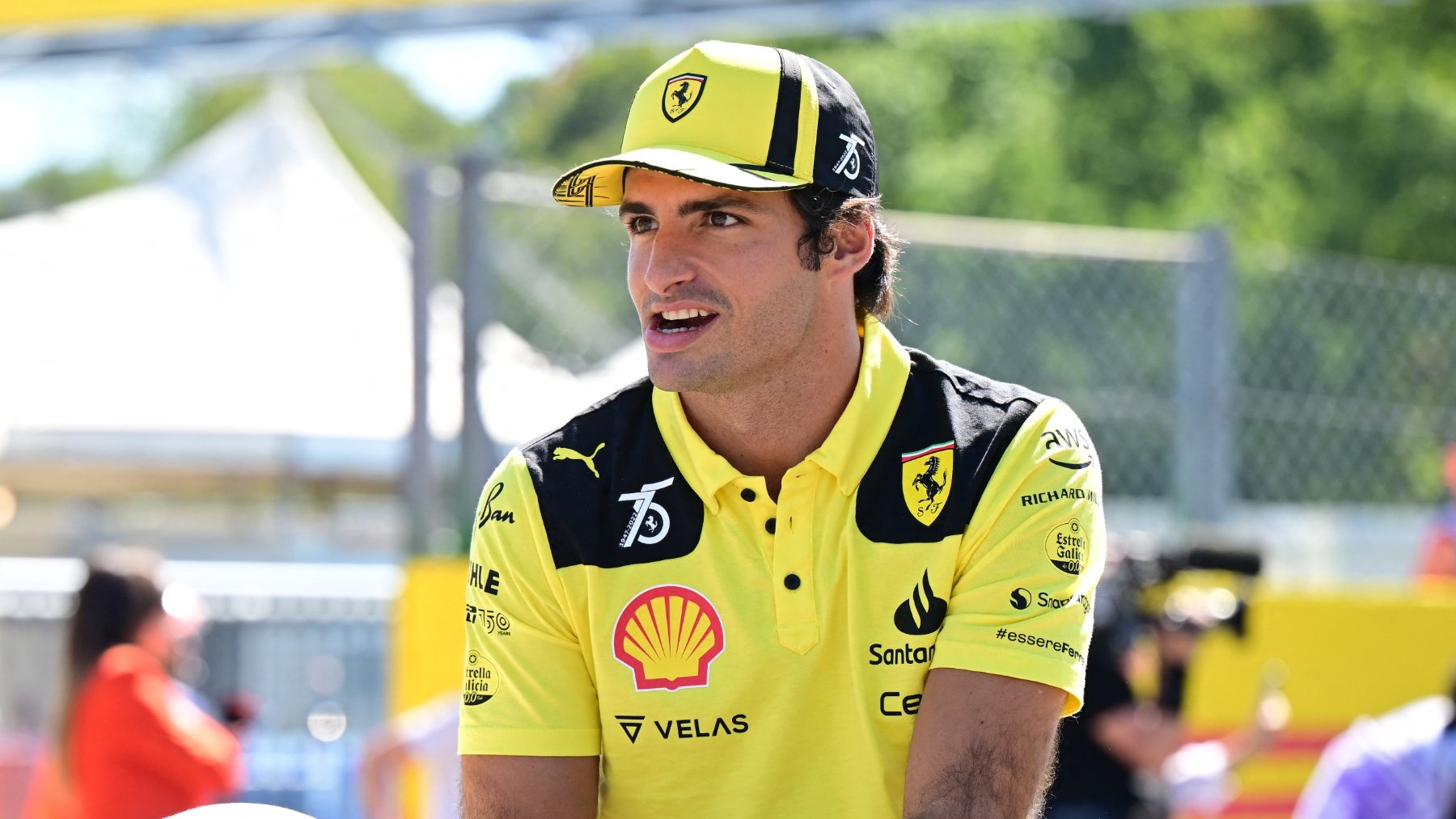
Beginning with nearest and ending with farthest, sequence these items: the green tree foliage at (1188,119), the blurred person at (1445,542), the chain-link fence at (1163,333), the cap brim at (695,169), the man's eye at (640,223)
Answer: the cap brim at (695,169)
the man's eye at (640,223)
the chain-link fence at (1163,333)
the blurred person at (1445,542)
the green tree foliage at (1188,119)

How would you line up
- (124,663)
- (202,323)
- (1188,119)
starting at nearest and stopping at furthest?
(124,663), (202,323), (1188,119)

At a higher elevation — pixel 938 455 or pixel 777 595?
pixel 938 455

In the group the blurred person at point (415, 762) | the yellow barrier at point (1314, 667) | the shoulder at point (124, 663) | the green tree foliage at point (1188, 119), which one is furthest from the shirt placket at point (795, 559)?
the green tree foliage at point (1188, 119)

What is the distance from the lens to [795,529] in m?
2.56

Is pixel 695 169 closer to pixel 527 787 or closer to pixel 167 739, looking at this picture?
pixel 527 787

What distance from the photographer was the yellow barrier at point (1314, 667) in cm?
662

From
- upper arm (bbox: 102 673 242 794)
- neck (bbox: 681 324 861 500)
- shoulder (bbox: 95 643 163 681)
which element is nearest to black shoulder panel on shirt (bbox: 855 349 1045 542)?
neck (bbox: 681 324 861 500)

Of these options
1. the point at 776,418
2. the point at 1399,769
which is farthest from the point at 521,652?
the point at 1399,769

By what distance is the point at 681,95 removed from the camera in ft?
8.62

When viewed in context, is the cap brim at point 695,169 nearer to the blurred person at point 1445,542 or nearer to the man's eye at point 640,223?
the man's eye at point 640,223

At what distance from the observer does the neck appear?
105 inches

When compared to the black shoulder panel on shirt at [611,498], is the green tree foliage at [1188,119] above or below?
above

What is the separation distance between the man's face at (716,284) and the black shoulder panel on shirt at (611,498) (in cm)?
18

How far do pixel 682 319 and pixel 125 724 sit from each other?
3.59 m
